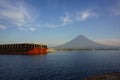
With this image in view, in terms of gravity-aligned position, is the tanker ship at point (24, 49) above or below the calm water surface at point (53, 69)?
above

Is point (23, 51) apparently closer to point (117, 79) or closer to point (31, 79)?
point (31, 79)

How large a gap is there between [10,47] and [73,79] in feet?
409

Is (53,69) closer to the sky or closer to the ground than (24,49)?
closer to the ground

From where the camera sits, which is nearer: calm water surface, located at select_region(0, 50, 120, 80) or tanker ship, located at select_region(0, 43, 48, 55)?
calm water surface, located at select_region(0, 50, 120, 80)

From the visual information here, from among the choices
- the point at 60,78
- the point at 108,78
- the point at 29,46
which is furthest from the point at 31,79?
the point at 29,46

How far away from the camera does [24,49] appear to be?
13850cm

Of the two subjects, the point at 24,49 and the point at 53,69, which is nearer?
the point at 53,69

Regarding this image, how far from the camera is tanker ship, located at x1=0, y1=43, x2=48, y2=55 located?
135 m

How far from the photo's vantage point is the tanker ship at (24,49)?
444ft

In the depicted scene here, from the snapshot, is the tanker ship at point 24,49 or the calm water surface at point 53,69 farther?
the tanker ship at point 24,49

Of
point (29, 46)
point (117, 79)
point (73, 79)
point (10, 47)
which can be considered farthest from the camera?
point (10, 47)

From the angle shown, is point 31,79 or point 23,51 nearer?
point 31,79

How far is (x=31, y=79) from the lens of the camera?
120 ft

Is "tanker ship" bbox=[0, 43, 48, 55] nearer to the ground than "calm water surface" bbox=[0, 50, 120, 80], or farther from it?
farther from it
